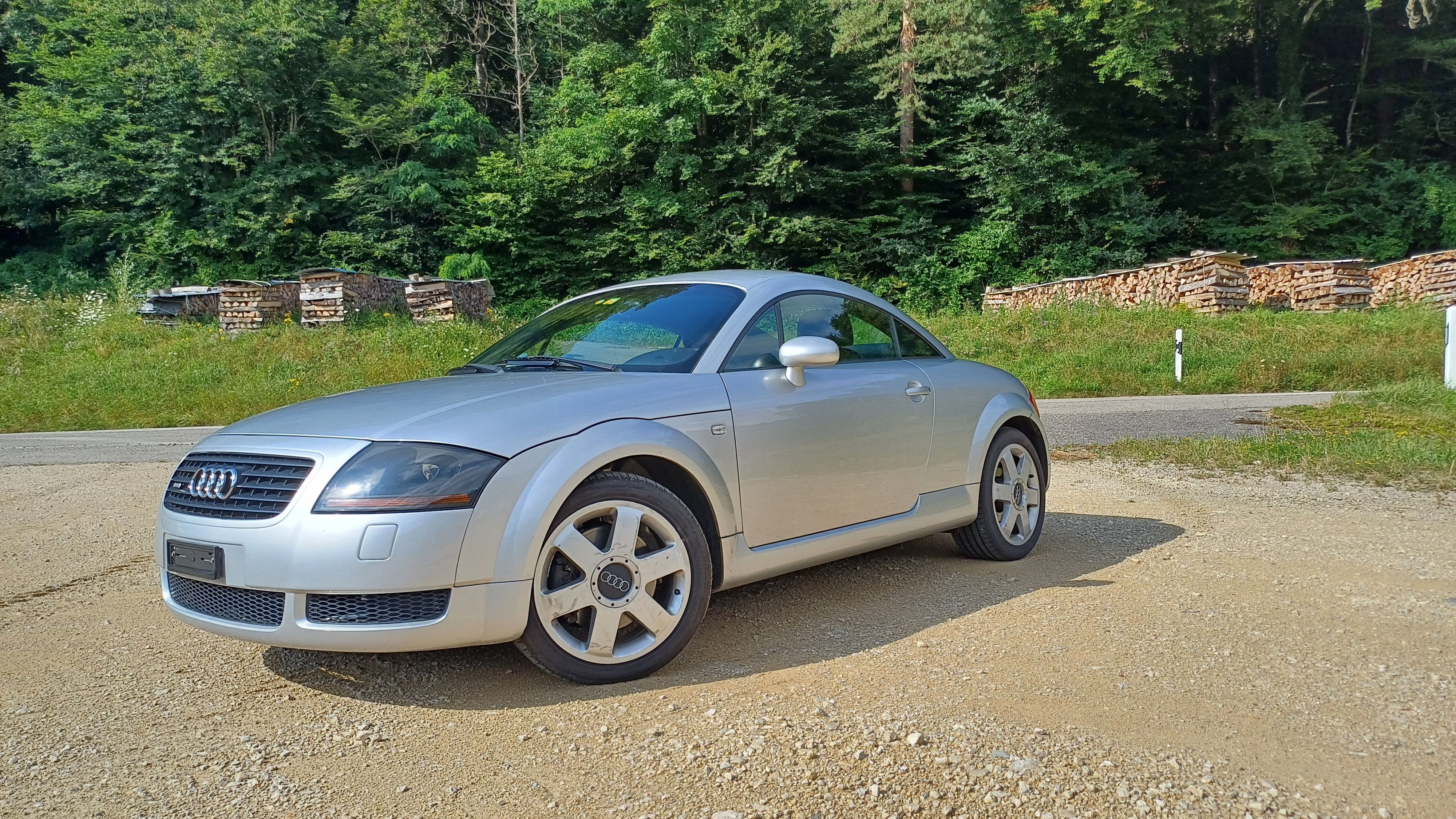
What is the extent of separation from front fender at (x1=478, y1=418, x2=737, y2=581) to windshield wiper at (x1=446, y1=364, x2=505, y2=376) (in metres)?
0.98

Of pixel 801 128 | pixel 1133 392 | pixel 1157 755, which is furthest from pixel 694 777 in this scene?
pixel 801 128

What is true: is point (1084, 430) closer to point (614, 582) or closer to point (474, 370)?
point (474, 370)

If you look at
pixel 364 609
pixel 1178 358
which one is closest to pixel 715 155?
pixel 1178 358

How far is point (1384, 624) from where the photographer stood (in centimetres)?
413

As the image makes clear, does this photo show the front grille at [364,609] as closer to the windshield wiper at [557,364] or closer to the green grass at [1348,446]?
the windshield wiper at [557,364]

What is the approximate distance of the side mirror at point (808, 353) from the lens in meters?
4.05

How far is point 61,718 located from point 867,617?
2966mm

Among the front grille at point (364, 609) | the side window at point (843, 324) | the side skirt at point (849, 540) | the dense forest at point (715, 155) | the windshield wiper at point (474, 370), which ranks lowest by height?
the side skirt at point (849, 540)

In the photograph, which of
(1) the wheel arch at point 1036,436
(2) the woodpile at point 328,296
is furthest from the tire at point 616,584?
(2) the woodpile at point 328,296

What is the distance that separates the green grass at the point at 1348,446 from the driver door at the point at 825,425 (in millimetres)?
4703

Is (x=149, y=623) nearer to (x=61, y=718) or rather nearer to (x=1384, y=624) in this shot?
(x=61, y=718)

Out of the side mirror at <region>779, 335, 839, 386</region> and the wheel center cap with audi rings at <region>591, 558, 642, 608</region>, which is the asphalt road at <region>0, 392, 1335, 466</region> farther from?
the wheel center cap with audi rings at <region>591, 558, 642, 608</region>

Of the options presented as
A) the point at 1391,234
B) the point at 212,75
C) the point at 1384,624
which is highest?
the point at 212,75

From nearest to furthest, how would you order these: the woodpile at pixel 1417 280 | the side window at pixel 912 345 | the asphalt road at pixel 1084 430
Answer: the side window at pixel 912 345, the asphalt road at pixel 1084 430, the woodpile at pixel 1417 280
